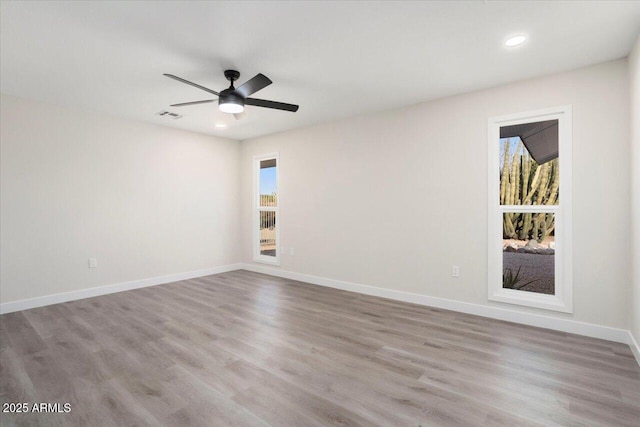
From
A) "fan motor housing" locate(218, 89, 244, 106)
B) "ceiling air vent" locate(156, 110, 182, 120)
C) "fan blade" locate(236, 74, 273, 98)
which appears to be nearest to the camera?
"fan blade" locate(236, 74, 273, 98)

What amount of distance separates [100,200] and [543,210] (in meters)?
5.63

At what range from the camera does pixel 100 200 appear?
177 inches

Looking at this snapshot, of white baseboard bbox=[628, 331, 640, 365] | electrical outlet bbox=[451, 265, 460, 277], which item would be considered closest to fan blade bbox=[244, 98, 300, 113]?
electrical outlet bbox=[451, 265, 460, 277]

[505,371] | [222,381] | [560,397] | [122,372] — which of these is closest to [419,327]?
[505,371]

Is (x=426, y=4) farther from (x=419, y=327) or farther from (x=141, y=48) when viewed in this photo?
(x=419, y=327)

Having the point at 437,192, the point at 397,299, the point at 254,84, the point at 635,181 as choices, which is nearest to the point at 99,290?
the point at 254,84

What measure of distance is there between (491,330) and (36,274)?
5361 mm

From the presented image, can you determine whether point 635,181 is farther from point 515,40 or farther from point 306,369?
point 306,369

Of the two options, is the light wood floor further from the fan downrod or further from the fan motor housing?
the fan downrod

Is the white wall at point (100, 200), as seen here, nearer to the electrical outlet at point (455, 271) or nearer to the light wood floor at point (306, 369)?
the light wood floor at point (306, 369)

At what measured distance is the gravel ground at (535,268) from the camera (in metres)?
3.31

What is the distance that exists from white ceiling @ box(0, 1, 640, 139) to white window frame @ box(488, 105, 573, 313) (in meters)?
0.45

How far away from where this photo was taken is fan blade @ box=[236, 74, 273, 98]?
2.68 m

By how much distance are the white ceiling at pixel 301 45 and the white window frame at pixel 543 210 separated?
451 mm
